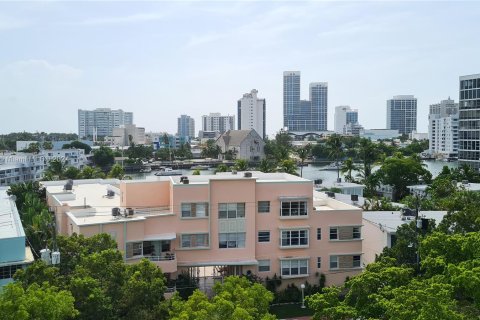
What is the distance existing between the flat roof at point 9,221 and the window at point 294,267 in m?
12.2

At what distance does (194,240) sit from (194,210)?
1418mm

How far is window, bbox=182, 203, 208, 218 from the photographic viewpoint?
25.3 m

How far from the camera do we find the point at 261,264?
85.5 ft

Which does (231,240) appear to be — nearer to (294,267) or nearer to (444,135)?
(294,267)

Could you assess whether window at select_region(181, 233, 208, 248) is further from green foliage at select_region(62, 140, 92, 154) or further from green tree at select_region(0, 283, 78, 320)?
green foliage at select_region(62, 140, 92, 154)

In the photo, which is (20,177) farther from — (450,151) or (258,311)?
(450,151)

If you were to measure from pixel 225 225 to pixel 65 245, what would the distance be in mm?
8784

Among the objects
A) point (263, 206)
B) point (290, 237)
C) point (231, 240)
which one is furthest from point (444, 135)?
point (231, 240)

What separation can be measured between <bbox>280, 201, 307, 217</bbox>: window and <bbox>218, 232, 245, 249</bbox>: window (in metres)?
2.38

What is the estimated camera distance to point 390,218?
1128 inches

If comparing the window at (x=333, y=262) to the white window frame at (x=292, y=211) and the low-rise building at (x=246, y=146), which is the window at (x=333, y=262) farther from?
the low-rise building at (x=246, y=146)

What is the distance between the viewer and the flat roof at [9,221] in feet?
66.0

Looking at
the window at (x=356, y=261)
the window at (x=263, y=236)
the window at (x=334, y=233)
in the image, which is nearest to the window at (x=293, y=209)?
the window at (x=263, y=236)

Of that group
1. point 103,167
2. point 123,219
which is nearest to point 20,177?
point 103,167
